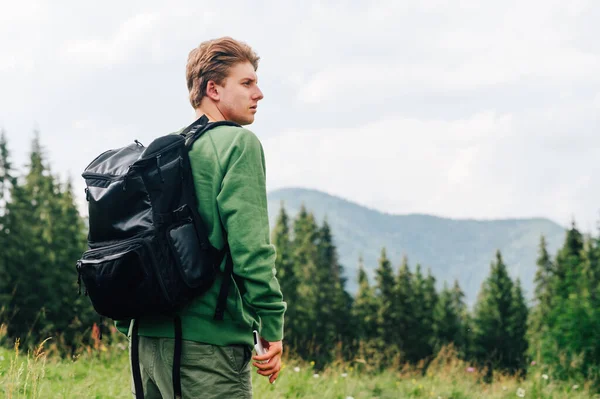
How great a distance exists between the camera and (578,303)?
35094 millimetres

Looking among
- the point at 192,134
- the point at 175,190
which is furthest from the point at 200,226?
the point at 192,134

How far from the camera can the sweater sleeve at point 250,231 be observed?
7.55ft

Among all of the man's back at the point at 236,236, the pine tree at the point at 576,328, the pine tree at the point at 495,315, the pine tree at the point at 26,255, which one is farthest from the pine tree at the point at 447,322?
the man's back at the point at 236,236

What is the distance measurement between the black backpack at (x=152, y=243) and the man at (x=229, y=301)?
45mm

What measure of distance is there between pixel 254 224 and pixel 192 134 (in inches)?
17.1

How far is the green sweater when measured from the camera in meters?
2.31

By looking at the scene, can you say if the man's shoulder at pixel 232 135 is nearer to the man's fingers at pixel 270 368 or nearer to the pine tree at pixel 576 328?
the man's fingers at pixel 270 368

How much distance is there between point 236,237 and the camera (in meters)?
2.30

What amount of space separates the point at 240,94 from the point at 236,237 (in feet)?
2.05

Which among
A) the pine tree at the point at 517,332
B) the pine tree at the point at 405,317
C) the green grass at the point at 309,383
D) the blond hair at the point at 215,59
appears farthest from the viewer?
the pine tree at the point at 517,332

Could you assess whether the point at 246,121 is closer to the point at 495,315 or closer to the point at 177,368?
the point at 177,368

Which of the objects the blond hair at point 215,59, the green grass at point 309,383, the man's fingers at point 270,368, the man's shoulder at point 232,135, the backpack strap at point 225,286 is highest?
the blond hair at point 215,59

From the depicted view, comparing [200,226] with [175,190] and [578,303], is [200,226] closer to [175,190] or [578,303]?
[175,190]

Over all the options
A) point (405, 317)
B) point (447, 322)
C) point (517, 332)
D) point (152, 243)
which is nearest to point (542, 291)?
point (517, 332)
